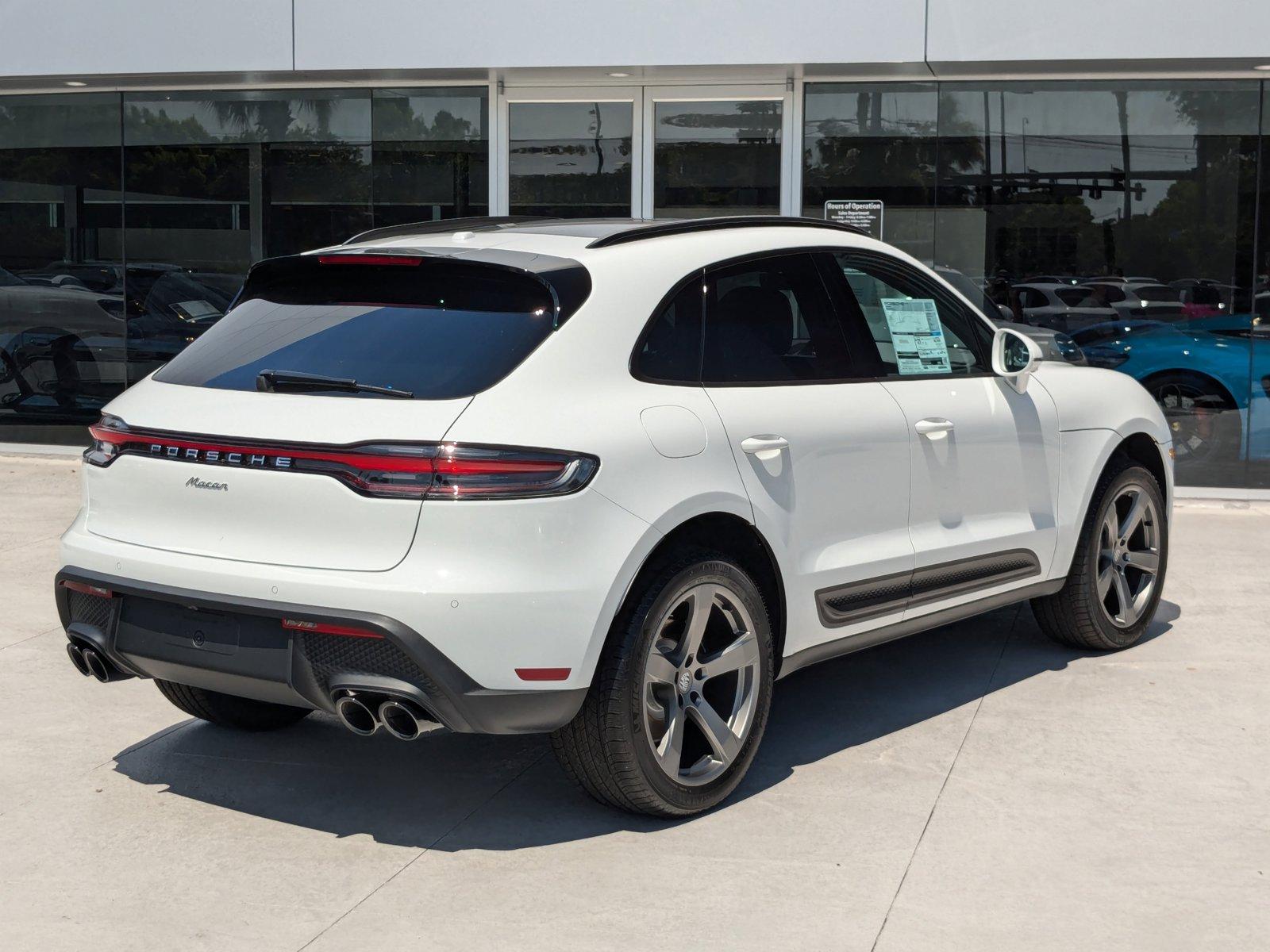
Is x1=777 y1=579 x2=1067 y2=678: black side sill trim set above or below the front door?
below

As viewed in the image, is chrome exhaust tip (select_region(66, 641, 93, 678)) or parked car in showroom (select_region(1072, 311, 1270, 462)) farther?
parked car in showroom (select_region(1072, 311, 1270, 462))

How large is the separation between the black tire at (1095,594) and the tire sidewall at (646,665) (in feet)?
6.82

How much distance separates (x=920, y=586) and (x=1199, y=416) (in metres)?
6.83

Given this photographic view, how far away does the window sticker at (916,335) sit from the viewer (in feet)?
17.3

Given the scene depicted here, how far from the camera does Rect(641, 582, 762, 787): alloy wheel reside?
422cm

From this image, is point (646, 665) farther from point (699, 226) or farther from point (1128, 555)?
point (1128, 555)

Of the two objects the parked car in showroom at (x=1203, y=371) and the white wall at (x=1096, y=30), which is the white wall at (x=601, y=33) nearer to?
the white wall at (x=1096, y=30)

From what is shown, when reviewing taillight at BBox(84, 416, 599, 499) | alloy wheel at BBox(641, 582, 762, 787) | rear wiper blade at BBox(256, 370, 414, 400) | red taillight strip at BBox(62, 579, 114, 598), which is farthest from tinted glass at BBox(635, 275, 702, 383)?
red taillight strip at BBox(62, 579, 114, 598)

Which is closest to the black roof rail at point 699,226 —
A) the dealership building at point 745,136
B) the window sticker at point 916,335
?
the window sticker at point 916,335

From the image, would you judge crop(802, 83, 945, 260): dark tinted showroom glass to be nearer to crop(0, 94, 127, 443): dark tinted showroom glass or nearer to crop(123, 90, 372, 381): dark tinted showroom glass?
crop(123, 90, 372, 381): dark tinted showroom glass

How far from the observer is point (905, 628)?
5.15m

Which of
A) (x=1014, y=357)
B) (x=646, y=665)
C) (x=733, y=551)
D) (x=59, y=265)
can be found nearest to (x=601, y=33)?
(x=59, y=265)

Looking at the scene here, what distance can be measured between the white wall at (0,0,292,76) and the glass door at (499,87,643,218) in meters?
1.91

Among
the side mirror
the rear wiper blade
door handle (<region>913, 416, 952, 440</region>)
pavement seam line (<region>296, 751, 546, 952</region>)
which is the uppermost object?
the side mirror
